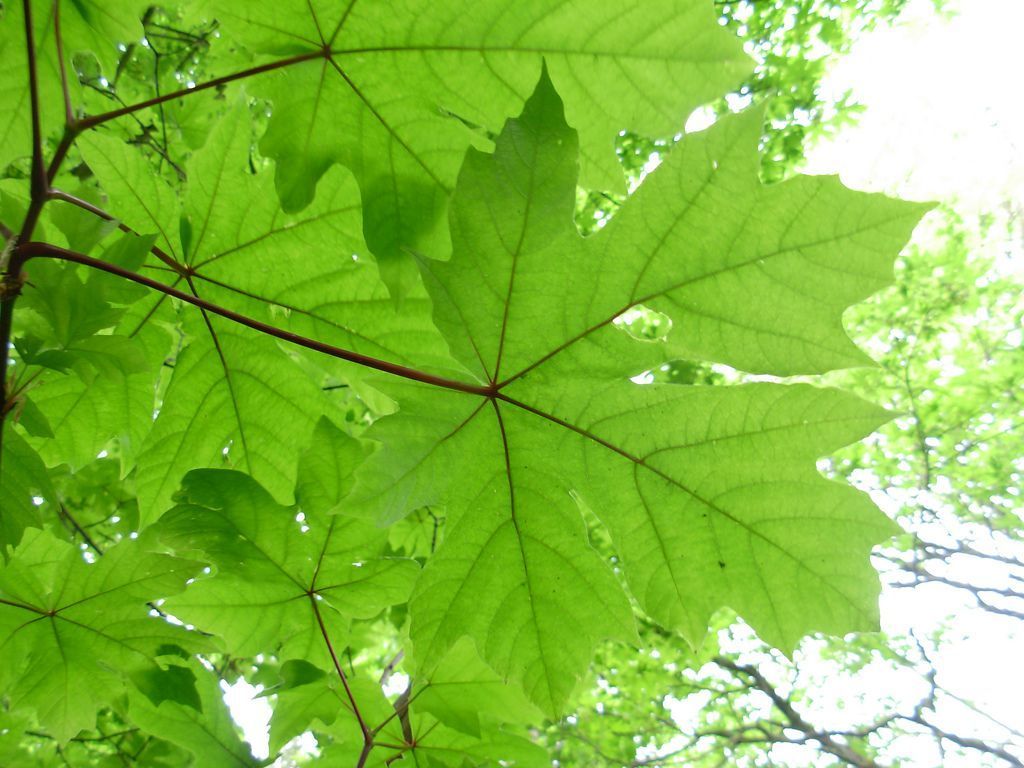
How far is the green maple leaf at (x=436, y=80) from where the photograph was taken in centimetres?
123

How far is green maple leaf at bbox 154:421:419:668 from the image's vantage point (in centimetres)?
152

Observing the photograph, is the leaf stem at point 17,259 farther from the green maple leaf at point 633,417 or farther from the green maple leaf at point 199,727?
the green maple leaf at point 199,727

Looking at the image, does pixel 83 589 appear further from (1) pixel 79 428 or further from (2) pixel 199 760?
(2) pixel 199 760

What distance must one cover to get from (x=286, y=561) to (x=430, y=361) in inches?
22.2

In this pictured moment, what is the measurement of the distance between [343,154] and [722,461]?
873 millimetres

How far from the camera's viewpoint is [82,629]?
163cm

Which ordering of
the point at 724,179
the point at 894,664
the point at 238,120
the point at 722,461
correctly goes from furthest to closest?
the point at 894,664, the point at 238,120, the point at 722,461, the point at 724,179

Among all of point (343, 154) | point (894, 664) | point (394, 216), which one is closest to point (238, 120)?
point (343, 154)

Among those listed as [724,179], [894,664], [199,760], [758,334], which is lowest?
[199,760]

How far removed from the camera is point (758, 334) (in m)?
1.10

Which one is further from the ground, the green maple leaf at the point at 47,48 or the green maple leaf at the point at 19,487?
the green maple leaf at the point at 47,48

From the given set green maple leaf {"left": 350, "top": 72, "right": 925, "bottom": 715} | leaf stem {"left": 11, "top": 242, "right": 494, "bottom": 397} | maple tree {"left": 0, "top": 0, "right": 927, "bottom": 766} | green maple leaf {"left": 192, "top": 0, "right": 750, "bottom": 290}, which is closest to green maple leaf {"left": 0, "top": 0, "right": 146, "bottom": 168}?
maple tree {"left": 0, "top": 0, "right": 927, "bottom": 766}

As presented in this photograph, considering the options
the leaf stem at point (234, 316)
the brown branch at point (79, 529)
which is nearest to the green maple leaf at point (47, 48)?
the leaf stem at point (234, 316)

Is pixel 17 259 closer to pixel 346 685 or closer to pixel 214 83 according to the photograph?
pixel 214 83
